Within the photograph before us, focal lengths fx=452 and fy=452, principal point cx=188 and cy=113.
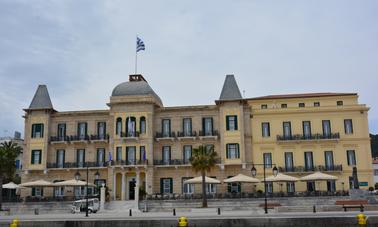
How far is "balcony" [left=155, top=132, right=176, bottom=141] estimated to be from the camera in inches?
2124

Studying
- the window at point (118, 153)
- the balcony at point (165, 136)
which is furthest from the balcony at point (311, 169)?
the window at point (118, 153)

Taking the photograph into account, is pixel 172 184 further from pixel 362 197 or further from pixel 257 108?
pixel 362 197

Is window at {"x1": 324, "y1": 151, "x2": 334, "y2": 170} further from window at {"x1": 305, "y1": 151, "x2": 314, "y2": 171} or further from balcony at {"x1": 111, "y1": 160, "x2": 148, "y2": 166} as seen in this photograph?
balcony at {"x1": 111, "y1": 160, "x2": 148, "y2": 166}

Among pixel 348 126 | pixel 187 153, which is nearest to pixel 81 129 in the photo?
pixel 187 153

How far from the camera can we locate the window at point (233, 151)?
2052 inches

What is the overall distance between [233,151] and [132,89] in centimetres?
1443

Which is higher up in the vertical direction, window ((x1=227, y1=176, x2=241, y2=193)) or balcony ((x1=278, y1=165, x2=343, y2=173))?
balcony ((x1=278, y1=165, x2=343, y2=173))

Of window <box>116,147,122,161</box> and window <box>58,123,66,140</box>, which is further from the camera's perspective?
window <box>58,123,66,140</box>

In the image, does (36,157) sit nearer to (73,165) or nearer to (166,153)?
(73,165)

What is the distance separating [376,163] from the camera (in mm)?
92750

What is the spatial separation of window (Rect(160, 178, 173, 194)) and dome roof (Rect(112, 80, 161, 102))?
10605 millimetres

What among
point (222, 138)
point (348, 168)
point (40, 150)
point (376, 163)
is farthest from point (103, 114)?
point (376, 163)

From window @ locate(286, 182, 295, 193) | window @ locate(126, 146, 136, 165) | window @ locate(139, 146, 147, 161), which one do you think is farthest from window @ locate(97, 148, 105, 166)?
window @ locate(286, 182, 295, 193)

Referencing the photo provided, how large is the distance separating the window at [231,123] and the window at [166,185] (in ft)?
30.5
